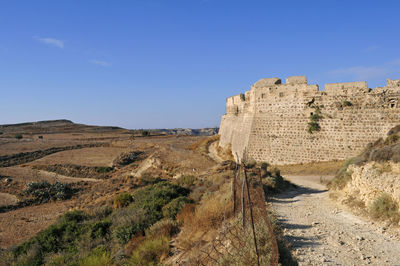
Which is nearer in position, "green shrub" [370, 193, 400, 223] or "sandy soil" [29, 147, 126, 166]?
"green shrub" [370, 193, 400, 223]

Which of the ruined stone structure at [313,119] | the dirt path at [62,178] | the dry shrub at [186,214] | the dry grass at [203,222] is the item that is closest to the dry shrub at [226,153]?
the ruined stone structure at [313,119]

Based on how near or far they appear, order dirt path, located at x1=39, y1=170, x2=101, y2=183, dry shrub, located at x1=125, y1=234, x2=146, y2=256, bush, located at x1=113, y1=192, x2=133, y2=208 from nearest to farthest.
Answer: dry shrub, located at x1=125, y1=234, x2=146, y2=256 → bush, located at x1=113, y1=192, x2=133, y2=208 → dirt path, located at x1=39, y1=170, x2=101, y2=183

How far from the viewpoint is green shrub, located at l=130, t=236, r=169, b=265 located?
5309 mm

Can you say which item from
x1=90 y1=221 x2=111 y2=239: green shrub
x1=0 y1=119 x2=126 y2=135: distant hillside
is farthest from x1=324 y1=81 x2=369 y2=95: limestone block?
x1=0 y1=119 x2=126 y2=135: distant hillside

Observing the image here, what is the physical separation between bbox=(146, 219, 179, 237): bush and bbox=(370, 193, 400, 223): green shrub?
212 inches

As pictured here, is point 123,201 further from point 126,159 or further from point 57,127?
point 57,127

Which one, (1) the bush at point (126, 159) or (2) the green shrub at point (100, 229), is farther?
(1) the bush at point (126, 159)

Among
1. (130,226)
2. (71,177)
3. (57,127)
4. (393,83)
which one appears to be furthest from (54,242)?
(57,127)

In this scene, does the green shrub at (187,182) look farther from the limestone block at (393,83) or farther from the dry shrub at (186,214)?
the limestone block at (393,83)

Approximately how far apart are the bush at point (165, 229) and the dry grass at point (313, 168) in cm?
1254

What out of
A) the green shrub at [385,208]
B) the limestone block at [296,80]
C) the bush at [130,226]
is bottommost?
the bush at [130,226]

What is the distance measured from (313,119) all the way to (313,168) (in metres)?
3.49

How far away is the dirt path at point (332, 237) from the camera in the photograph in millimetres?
4961

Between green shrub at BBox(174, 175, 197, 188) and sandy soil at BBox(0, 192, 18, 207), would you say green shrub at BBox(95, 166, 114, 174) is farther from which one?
green shrub at BBox(174, 175, 197, 188)
